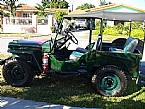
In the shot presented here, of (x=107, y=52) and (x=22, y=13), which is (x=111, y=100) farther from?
(x=22, y=13)

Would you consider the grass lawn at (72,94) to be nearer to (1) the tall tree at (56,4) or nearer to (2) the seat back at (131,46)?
(2) the seat back at (131,46)

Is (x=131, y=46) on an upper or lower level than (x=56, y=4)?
lower

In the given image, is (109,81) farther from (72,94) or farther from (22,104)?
(22,104)

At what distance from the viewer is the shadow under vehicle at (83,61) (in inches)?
282

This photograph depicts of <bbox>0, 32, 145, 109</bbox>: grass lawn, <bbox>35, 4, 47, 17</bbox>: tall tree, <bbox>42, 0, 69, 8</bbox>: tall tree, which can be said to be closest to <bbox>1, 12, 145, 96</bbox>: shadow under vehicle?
<bbox>0, 32, 145, 109</bbox>: grass lawn

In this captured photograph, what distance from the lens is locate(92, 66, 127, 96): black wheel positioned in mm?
7133

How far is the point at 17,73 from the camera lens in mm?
7695

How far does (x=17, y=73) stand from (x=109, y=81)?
2136mm

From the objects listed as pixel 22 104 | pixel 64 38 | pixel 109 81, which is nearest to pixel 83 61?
pixel 109 81

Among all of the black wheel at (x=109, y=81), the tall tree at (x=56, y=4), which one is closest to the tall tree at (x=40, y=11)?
the tall tree at (x=56, y=4)

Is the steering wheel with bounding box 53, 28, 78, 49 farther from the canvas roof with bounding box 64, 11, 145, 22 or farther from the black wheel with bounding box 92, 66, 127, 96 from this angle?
the black wheel with bounding box 92, 66, 127, 96

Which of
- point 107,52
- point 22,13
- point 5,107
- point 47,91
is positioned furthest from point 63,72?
point 22,13

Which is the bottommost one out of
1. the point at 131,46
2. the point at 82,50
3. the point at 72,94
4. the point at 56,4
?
the point at 72,94

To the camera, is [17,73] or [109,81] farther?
[17,73]
